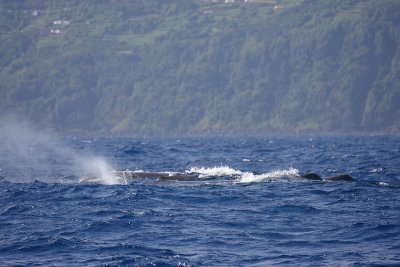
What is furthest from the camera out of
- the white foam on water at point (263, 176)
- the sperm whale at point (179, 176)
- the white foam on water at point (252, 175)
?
the white foam on water at point (252, 175)

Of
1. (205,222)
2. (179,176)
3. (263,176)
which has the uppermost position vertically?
(179,176)

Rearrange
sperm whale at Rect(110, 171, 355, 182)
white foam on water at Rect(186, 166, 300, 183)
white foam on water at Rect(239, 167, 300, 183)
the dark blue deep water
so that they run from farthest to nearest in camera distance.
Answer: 1. white foam on water at Rect(186, 166, 300, 183)
2. white foam on water at Rect(239, 167, 300, 183)
3. sperm whale at Rect(110, 171, 355, 182)
4. the dark blue deep water

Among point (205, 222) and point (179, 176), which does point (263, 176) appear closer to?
point (179, 176)

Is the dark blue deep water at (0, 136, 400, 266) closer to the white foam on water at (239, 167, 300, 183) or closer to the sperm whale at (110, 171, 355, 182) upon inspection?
the white foam on water at (239, 167, 300, 183)

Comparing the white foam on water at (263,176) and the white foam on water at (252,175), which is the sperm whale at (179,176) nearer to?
the white foam on water at (252,175)

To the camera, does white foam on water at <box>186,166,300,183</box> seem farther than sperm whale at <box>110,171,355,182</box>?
Yes

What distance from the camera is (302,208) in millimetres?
32531

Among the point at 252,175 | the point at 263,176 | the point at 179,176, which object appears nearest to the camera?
the point at 263,176

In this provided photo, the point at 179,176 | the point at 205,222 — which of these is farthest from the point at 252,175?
the point at 205,222

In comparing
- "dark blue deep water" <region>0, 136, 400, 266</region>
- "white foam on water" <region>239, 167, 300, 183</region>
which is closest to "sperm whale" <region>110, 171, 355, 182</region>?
"dark blue deep water" <region>0, 136, 400, 266</region>

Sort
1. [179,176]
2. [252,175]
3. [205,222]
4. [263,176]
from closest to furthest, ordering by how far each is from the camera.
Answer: [205,222], [263,176], [252,175], [179,176]

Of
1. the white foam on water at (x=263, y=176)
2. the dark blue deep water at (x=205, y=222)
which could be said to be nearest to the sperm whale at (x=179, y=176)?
the dark blue deep water at (x=205, y=222)

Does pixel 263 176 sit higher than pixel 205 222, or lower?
higher

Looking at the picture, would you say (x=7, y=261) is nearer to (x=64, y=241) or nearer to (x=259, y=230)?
(x=64, y=241)
